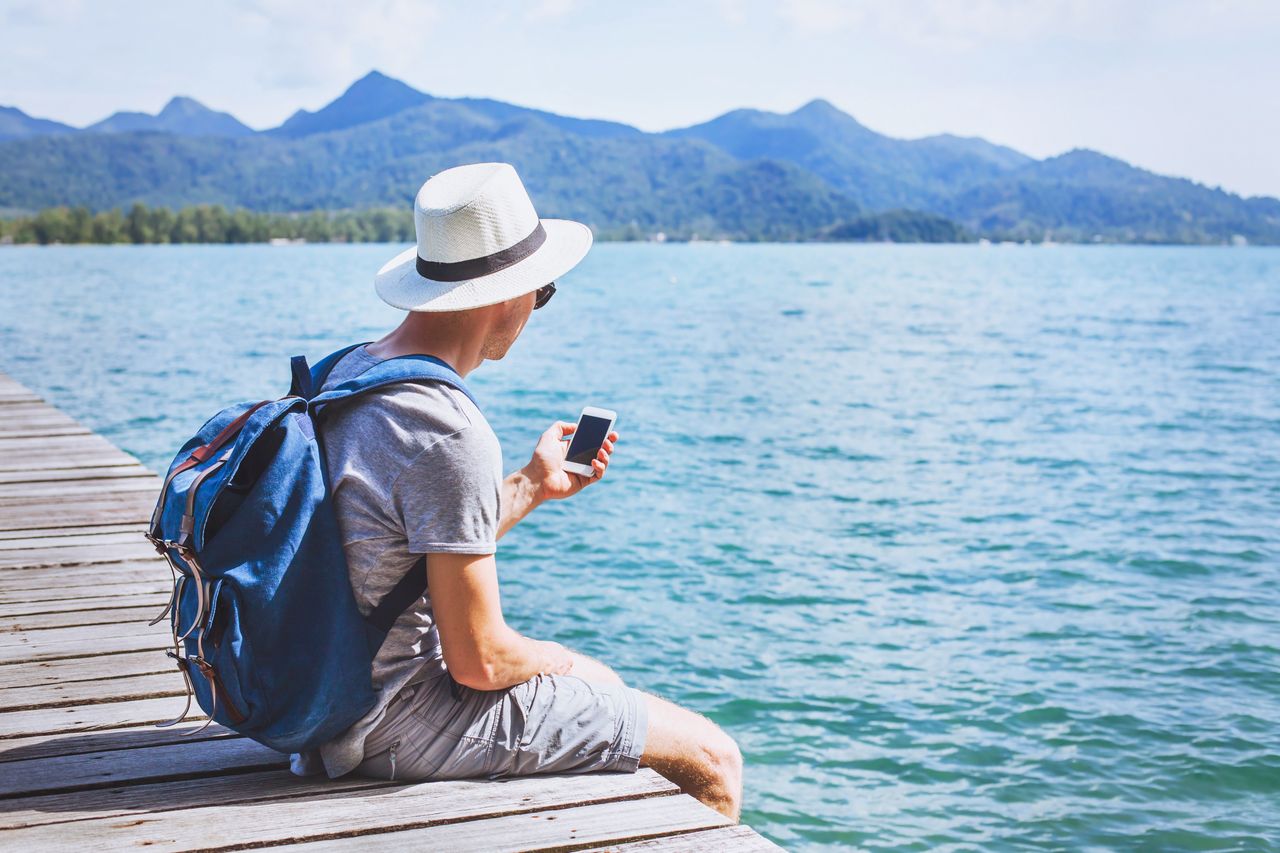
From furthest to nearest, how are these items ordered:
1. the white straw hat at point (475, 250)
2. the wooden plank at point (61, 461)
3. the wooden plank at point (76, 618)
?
the wooden plank at point (61, 461) → the wooden plank at point (76, 618) → the white straw hat at point (475, 250)

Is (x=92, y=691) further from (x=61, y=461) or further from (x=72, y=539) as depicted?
(x=61, y=461)

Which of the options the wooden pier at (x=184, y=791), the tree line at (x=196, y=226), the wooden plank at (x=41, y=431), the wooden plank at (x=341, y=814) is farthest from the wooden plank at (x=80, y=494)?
the tree line at (x=196, y=226)

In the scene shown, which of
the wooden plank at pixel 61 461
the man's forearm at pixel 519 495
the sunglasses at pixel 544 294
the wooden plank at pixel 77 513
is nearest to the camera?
the sunglasses at pixel 544 294

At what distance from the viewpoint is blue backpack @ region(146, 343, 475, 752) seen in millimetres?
2727

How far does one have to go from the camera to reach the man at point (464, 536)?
2.74 metres

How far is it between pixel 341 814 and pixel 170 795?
0.52 m

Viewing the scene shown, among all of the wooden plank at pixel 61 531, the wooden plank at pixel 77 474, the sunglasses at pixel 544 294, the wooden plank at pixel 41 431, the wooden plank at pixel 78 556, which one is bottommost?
the wooden plank at pixel 78 556

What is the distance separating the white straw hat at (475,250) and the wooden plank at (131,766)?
1.43 m

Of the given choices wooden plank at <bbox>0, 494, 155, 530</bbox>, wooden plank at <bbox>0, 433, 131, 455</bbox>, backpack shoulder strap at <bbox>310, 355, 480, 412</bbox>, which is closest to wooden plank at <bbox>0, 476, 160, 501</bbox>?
wooden plank at <bbox>0, 494, 155, 530</bbox>

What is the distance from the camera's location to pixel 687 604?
1116 centimetres

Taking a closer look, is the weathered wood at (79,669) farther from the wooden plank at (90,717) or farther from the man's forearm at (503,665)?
the man's forearm at (503,665)

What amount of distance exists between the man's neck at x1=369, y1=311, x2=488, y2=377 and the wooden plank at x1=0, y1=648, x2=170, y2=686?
1.83m

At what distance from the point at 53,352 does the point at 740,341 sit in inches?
861

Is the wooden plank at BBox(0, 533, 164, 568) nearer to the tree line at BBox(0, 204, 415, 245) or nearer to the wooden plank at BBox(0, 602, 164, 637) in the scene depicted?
the wooden plank at BBox(0, 602, 164, 637)
